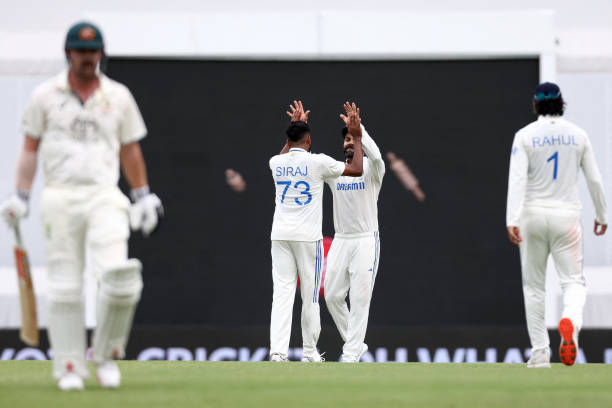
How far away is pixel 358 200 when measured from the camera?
338 inches

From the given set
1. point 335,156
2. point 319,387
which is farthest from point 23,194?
point 335,156

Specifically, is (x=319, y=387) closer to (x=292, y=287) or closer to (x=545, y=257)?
(x=545, y=257)

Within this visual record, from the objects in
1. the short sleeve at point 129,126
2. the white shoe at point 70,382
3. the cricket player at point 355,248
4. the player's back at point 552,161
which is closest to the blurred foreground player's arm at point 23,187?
the short sleeve at point 129,126

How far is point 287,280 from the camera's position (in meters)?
8.25

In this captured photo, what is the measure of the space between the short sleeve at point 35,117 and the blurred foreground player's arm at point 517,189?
2.93m

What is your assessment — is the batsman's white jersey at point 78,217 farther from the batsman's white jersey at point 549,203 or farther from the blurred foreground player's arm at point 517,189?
the batsman's white jersey at point 549,203

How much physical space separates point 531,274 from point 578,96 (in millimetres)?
5124

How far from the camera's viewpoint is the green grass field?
4.61m

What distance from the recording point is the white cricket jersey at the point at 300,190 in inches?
321

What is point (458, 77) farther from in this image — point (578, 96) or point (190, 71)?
point (190, 71)

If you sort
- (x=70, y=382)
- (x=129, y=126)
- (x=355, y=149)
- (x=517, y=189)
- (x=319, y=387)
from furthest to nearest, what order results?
(x=355, y=149)
(x=517, y=189)
(x=319, y=387)
(x=129, y=126)
(x=70, y=382)

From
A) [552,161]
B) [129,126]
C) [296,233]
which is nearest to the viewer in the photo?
[129,126]

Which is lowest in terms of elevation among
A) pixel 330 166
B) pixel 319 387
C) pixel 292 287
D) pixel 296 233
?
pixel 319 387

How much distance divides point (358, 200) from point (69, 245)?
3.83 m
